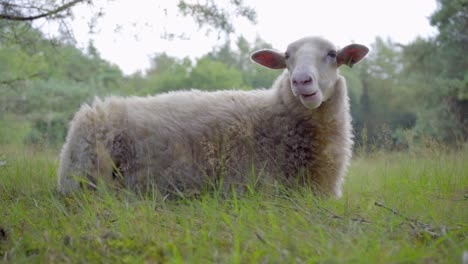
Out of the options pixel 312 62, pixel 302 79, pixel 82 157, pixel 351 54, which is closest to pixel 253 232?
pixel 302 79

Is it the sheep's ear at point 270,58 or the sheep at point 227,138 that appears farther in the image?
the sheep's ear at point 270,58

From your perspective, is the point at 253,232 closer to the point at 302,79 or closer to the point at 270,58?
the point at 302,79

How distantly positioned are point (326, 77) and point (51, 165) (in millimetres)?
3012

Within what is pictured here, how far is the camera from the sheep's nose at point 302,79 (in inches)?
131

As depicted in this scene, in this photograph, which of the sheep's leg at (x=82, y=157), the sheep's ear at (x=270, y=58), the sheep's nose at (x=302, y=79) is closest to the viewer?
the sheep's nose at (x=302, y=79)

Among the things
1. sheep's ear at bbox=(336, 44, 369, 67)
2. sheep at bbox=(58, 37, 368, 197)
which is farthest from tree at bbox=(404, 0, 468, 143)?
sheep at bbox=(58, 37, 368, 197)

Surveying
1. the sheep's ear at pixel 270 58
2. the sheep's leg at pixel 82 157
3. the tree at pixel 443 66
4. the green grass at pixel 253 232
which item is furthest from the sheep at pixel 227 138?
the tree at pixel 443 66

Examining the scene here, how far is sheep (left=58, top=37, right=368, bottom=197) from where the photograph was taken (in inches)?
140

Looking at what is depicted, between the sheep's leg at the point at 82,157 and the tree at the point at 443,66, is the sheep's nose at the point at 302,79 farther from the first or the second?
the tree at the point at 443,66

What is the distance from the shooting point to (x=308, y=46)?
3.75 metres

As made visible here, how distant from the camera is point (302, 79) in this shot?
3316mm

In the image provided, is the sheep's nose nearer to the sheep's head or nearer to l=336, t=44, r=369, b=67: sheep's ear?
the sheep's head

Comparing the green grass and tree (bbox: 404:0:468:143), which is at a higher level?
tree (bbox: 404:0:468:143)

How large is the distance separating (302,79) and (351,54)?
0.92 metres
